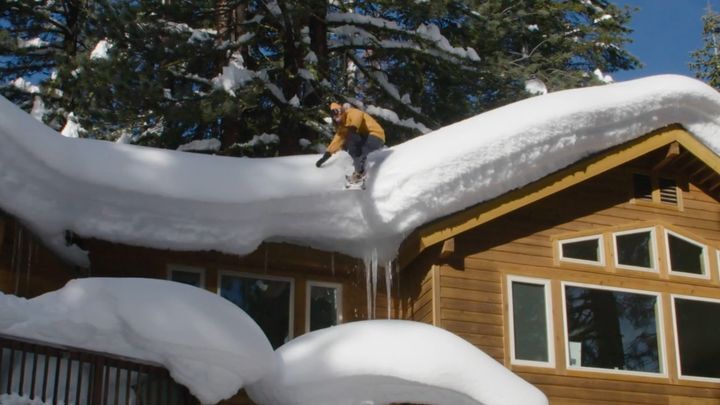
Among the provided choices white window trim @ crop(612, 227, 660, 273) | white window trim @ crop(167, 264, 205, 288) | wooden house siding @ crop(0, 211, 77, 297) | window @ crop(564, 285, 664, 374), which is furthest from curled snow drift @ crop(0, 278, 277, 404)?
white window trim @ crop(612, 227, 660, 273)

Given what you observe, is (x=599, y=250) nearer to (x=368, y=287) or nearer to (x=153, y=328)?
(x=368, y=287)

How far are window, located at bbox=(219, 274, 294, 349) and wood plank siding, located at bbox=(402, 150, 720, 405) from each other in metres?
1.34

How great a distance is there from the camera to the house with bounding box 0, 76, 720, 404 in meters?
9.77

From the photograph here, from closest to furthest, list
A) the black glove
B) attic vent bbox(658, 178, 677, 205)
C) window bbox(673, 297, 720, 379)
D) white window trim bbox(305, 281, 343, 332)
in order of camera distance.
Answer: the black glove < white window trim bbox(305, 281, 343, 332) < window bbox(673, 297, 720, 379) < attic vent bbox(658, 178, 677, 205)

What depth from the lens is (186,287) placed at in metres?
8.17

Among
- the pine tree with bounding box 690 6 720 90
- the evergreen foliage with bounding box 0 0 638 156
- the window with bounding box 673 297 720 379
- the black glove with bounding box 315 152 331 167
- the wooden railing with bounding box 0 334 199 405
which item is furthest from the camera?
the pine tree with bounding box 690 6 720 90

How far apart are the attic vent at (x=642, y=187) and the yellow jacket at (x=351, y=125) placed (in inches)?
125

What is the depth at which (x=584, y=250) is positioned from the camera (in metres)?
10.9

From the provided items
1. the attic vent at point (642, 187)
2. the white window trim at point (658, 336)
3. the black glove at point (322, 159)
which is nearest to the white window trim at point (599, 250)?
the white window trim at point (658, 336)

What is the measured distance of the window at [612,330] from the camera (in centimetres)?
1039

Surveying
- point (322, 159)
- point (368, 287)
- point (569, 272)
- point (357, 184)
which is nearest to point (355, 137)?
point (322, 159)

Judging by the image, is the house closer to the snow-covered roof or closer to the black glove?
the snow-covered roof

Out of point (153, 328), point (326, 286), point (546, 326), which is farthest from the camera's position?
point (326, 286)

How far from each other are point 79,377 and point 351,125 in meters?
4.27
